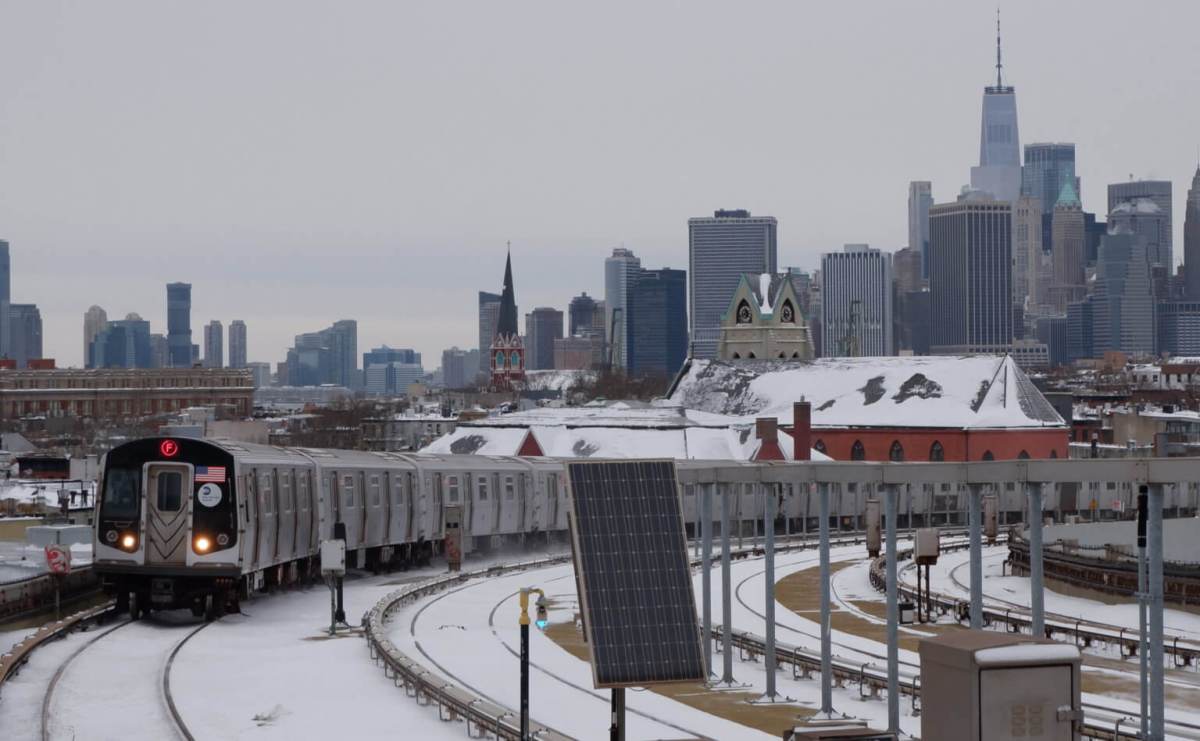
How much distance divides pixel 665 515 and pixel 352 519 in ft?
87.7

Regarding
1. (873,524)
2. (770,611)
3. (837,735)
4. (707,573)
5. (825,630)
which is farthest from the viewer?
(873,524)

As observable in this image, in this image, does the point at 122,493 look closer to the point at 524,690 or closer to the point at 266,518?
the point at 266,518

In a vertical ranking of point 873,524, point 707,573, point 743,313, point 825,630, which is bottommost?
point 825,630

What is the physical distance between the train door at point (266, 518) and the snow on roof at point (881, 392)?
76.9 metres

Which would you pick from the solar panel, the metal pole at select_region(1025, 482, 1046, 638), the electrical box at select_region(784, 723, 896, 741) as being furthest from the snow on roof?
the electrical box at select_region(784, 723, 896, 741)

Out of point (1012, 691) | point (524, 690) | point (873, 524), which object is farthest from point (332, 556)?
point (1012, 691)

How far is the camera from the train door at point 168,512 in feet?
123

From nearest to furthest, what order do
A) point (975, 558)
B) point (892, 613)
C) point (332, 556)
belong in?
point (975, 558) → point (892, 613) → point (332, 556)

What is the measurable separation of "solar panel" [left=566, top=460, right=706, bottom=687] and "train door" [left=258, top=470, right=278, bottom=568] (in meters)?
17.6

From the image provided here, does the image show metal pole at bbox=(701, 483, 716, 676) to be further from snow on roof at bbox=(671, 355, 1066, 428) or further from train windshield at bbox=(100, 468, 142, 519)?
snow on roof at bbox=(671, 355, 1066, 428)

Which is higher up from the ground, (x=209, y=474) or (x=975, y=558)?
(x=209, y=474)

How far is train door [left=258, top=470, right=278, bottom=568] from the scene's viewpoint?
4034 cm

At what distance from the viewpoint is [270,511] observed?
41.4 m

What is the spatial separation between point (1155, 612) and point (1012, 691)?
12.2 ft
